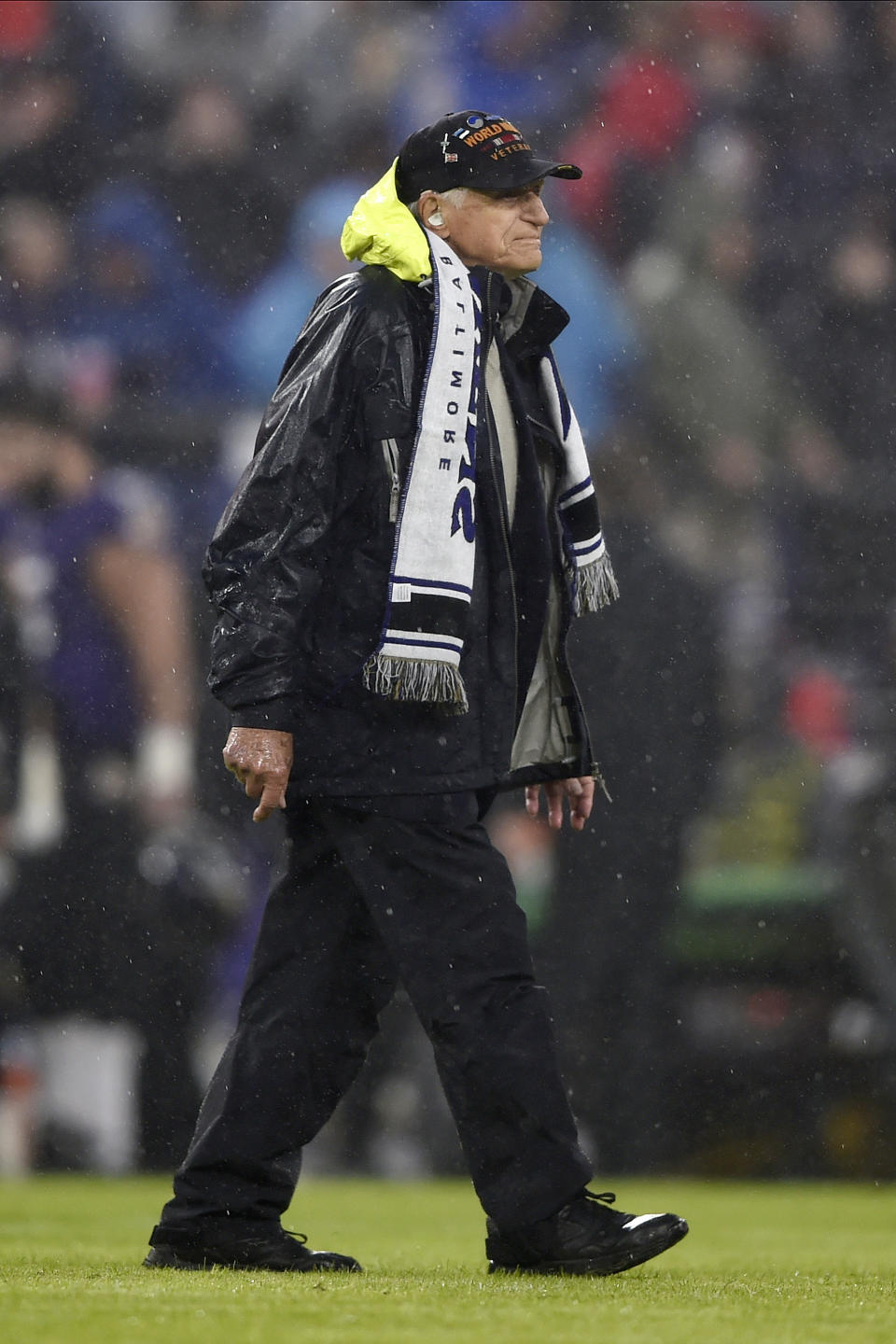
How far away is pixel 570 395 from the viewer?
16.2ft

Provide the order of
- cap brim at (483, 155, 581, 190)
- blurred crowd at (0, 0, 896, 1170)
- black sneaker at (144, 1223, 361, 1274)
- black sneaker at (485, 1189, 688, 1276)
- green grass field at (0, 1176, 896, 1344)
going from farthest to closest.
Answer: blurred crowd at (0, 0, 896, 1170) < cap brim at (483, 155, 581, 190) < black sneaker at (144, 1223, 361, 1274) < black sneaker at (485, 1189, 688, 1276) < green grass field at (0, 1176, 896, 1344)

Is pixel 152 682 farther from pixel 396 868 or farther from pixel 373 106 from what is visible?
pixel 396 868

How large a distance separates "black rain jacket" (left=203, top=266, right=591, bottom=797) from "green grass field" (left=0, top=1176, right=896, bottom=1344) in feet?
2.08

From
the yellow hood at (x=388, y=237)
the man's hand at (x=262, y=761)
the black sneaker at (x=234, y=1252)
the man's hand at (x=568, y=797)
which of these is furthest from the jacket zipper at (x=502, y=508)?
the black sneaker at (x=234, y=1252)

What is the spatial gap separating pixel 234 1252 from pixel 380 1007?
14.6 inches

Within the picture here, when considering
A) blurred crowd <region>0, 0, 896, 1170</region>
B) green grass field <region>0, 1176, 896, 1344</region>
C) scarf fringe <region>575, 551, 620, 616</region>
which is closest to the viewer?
green grass field <region>0, 1176, 896, 1344</region>

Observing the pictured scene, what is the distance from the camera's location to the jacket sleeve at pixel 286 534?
241cm

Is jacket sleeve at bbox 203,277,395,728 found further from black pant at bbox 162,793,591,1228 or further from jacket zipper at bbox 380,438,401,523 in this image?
black pant at bbox 162,793,591,1228

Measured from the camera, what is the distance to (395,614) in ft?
8.05

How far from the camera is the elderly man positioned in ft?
7.87

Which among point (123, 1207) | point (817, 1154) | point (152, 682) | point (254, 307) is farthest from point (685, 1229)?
point (254, 307)

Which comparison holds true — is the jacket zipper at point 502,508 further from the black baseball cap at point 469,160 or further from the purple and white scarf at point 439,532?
the black baseball cap at point 469,160

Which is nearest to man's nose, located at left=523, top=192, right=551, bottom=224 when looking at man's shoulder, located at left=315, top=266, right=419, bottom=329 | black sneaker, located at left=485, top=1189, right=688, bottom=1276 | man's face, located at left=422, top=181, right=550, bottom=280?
man's face, located at left=422, top=181, right=550, bottom=280

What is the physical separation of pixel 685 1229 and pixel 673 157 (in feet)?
11.3
